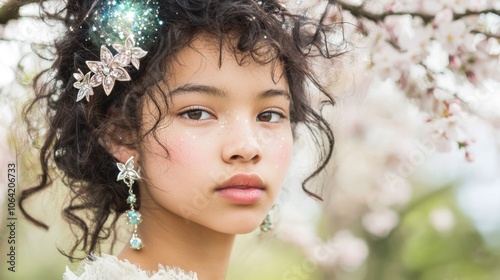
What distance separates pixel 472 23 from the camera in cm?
255

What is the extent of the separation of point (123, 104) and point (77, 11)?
341 mm

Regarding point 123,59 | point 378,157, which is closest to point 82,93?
point 123,59

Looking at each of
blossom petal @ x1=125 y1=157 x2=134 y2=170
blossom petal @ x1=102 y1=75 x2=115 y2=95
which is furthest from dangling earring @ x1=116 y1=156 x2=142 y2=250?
blossom petal @ x1=102 y1=75 x2=115 y2=95

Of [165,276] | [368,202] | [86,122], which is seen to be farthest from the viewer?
[368,202]

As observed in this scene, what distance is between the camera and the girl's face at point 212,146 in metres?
1.72

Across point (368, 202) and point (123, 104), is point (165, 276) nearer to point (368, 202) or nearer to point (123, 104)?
point (123, 104)

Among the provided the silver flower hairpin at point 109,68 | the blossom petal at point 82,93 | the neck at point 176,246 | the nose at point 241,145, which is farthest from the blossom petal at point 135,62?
the neck at point 176,246

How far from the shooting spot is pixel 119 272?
1750 mm

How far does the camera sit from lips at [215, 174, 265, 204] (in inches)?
68.3

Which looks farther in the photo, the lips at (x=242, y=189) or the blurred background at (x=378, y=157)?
the blurred background at (x=378, y=157)

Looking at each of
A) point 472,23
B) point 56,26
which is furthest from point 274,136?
point 472,23

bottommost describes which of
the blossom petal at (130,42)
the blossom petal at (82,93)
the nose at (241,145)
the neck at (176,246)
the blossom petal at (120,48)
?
the neck at (176,246)

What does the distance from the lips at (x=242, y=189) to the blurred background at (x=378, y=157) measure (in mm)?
553

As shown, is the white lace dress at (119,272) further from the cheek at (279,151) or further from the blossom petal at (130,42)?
the blossom petal at (130,42)
